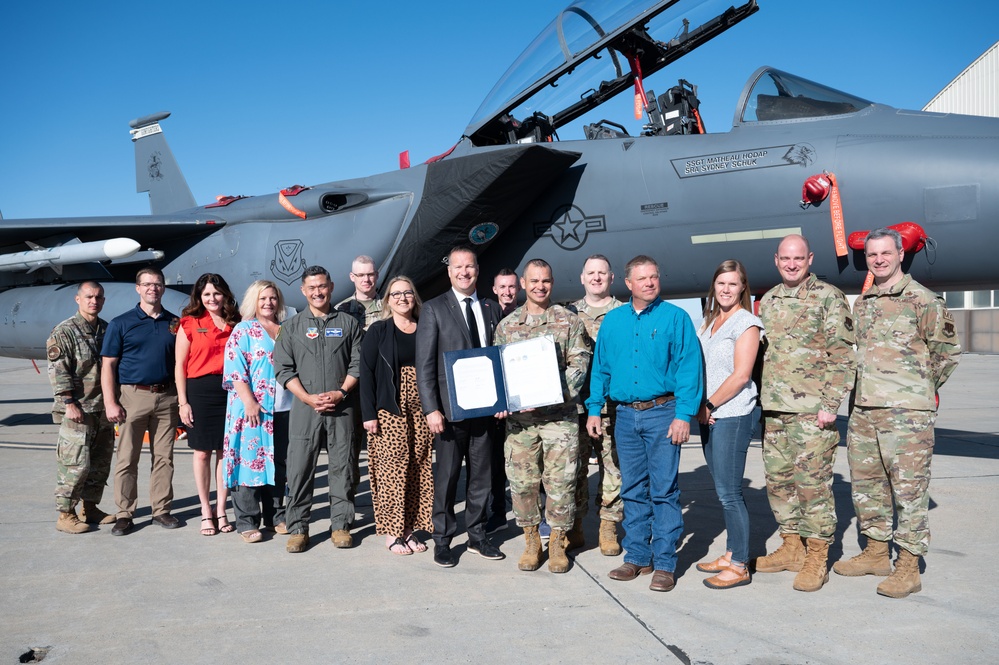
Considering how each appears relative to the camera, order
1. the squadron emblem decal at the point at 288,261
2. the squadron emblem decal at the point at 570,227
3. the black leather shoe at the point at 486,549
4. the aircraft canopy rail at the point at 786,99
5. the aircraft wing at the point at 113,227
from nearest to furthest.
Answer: the black leather shoe at the point at 486,549
the aircraft canopy rail at the point at 786,99
the squadron emblem decal at the point at 570,227
the squadron emblem decal at the point at 288,261
the aircraft wing at the point at 113,227

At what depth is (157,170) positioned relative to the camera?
1538cm

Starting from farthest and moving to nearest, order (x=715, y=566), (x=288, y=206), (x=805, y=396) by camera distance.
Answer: (x=288, y=206) → (x=715, y=566) → (x=805, y=396)

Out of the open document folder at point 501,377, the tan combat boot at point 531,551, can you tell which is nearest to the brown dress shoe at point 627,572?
the tan combat boot at point 531,551

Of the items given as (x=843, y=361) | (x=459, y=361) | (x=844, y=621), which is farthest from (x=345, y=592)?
(x=843, y=361)

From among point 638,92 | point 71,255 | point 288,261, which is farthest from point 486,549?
point 71,255

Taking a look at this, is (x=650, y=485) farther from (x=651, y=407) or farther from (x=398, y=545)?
(x=398, y=545)

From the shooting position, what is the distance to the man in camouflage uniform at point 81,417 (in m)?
4.96

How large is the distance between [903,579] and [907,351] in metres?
1.12

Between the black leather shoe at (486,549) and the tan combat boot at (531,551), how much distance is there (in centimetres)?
Answer: 17

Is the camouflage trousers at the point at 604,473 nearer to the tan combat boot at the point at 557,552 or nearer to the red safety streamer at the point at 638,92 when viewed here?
the tan combat boot at the point at 557,552

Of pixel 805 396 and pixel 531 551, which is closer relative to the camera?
pixel 805 396

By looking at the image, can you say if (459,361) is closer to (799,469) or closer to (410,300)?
(410,300)

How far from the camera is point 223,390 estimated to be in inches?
197

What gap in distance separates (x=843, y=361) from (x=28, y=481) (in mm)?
6758
